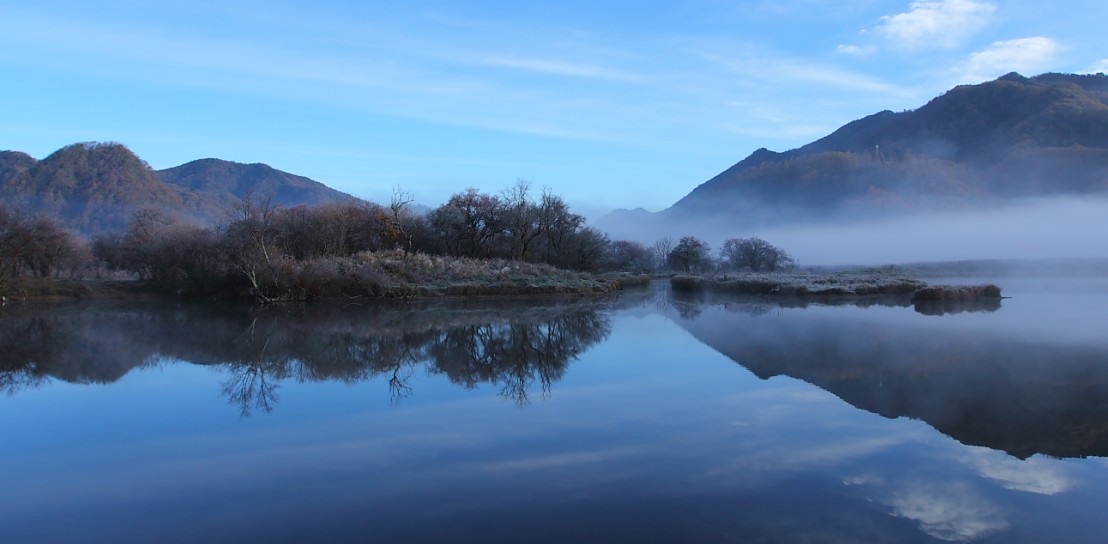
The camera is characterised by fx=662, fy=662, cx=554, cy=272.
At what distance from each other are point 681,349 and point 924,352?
4.72 meters

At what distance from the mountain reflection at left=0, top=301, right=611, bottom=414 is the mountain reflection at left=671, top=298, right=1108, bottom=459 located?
159 inches

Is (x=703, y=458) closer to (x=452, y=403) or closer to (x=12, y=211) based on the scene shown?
(x=452, y=403)

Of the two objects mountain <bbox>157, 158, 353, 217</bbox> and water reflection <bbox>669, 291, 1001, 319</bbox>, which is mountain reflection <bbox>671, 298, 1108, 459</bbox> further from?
mountain <bbox>157, 158, 353, 217</bbox>

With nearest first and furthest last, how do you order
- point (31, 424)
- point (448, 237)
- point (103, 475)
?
point (103, 475) < point (31, 424) < point (448, 237)

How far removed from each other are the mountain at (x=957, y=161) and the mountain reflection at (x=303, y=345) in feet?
337

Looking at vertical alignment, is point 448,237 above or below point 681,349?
above

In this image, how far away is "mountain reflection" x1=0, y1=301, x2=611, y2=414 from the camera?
36.6 ft

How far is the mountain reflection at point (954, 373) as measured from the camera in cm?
757

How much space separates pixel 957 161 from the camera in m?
118

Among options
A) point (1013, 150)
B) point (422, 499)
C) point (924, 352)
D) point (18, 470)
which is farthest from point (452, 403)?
point (1013, 150)

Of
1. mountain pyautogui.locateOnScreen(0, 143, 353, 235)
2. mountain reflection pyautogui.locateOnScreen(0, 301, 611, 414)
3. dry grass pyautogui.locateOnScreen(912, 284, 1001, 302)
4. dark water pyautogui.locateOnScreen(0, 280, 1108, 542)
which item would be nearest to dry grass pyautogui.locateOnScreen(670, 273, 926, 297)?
dry grass pyautogui.locateOnScreen(912, 284, 1001, 302)

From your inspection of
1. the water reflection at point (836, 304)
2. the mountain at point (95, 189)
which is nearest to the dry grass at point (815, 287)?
the water reflection at point (836, 304)

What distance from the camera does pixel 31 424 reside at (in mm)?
8117

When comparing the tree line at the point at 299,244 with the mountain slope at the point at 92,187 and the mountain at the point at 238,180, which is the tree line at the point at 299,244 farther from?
the mountain at the point at 238,180
